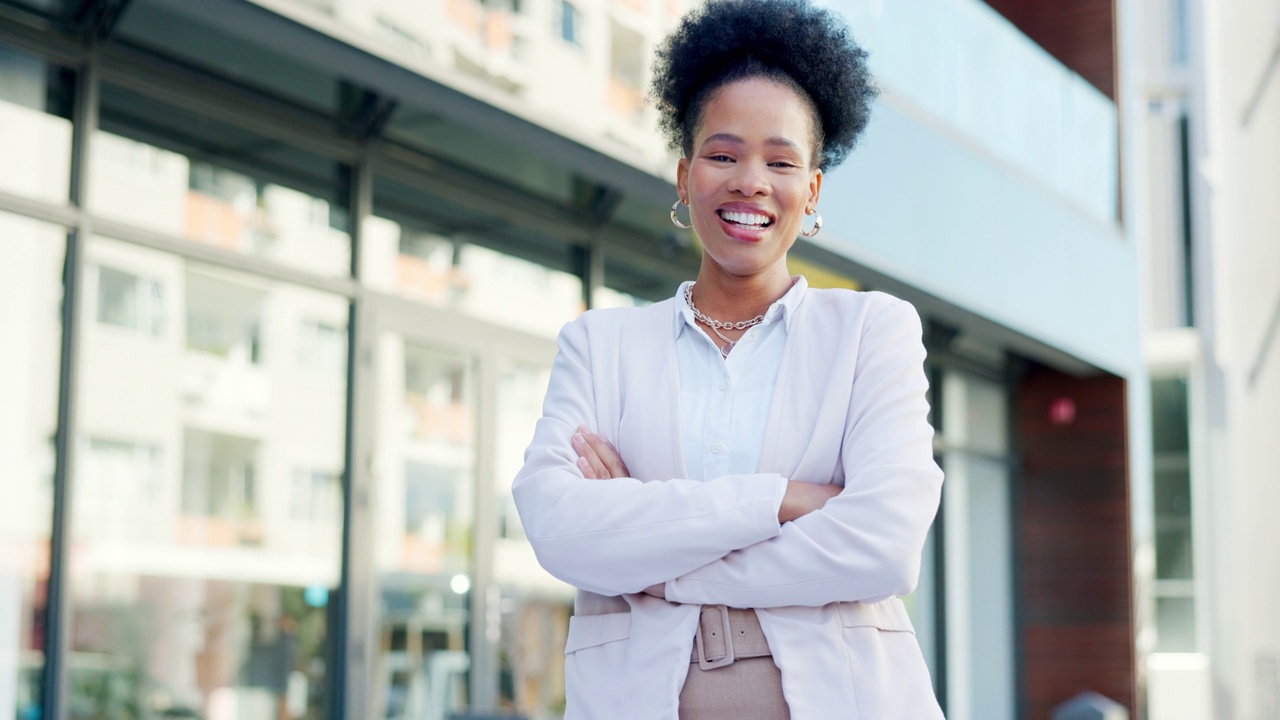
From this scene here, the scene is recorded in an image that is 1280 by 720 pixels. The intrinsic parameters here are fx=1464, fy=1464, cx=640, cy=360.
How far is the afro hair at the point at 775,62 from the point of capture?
Answer: 206 cm

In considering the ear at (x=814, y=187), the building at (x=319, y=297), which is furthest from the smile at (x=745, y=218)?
the building at (x=319, y=297)

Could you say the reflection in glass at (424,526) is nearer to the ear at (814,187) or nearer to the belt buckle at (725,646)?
the ear at (814,187)

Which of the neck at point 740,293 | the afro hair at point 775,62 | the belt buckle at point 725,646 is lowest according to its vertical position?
the belt buckle at point 725,646

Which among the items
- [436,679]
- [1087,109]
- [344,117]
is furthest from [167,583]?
[1087,109]

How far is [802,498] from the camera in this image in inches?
73.7

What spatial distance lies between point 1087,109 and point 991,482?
3.52 metres

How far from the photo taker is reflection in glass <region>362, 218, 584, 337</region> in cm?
737

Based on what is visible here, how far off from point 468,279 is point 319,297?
104cm

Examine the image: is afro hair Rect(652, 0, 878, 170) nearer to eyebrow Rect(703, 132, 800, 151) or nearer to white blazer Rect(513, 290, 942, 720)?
eyebrow Rect(703, 132, 800, 151)

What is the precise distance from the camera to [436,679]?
7.48 meters

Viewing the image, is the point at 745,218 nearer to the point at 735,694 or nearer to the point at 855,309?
the point at 855,309

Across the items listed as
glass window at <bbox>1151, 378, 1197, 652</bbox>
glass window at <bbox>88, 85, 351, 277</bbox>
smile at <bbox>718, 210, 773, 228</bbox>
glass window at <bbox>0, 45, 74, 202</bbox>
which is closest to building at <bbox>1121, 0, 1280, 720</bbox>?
glass window at <bbox>1151, 378, 1197, 652</bbox>

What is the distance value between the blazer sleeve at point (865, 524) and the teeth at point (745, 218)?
→ 0.67 ft

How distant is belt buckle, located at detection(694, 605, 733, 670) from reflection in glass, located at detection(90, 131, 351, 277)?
15.7 feet
